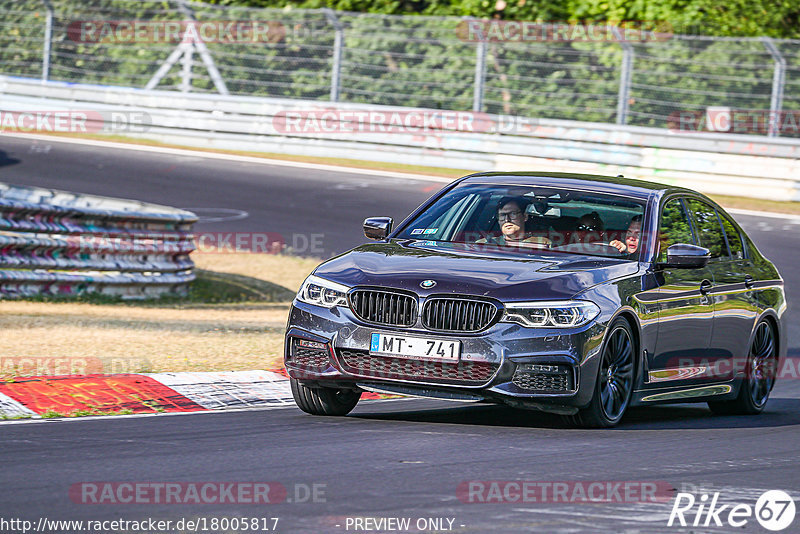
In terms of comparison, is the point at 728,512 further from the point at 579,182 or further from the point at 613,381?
the point at 579,182

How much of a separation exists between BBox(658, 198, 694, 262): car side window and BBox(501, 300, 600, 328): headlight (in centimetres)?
132

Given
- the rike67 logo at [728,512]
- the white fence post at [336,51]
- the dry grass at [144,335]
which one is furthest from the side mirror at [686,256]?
the white fence post at [336,51]

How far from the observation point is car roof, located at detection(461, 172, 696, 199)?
906 cm

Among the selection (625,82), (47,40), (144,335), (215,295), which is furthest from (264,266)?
(47,40)

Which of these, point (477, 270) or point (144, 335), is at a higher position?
point (477, 270)

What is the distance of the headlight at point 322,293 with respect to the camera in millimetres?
7848

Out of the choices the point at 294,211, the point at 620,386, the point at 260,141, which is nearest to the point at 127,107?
the point at 260,141

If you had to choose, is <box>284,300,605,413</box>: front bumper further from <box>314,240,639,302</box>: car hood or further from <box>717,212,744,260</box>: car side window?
<box>717,212,744,260</box>: car side window

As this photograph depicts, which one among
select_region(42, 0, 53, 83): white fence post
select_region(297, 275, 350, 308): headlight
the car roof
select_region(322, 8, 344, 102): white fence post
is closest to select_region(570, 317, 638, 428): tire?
the car roof

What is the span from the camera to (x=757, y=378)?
9977 millimetres

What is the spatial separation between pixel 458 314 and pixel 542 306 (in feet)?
1.50

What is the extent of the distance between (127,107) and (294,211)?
25.7 ft

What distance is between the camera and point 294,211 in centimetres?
1989

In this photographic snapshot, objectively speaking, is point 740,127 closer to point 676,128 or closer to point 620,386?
point 676,128
